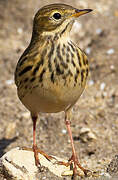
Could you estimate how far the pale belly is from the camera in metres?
5.08

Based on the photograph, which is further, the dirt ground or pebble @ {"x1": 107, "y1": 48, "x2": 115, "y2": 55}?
pebble @ {"x1": 107, "y1": 48, "x2": 115, "y2": 55}

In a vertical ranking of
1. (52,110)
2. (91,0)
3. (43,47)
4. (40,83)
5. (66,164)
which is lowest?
(66,164)

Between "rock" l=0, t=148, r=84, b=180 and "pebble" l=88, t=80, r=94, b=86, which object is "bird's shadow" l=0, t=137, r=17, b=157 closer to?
"rock" l=0, t=148, r=84, b=180

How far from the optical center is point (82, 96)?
25.7 feet

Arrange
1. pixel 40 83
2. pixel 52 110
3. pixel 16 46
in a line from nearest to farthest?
1. pixel 40 83
2. pixel 52 110
3. pixel 16 46

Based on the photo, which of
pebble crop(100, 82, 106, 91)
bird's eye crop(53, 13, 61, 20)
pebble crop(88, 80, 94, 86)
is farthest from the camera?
pebble crop(88, 80, 94, 86)

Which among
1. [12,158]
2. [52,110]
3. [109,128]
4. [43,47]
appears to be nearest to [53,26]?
[43,47]

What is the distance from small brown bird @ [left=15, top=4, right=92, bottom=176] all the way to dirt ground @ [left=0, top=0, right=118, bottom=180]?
0.98 m

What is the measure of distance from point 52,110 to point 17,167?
0.82 meters

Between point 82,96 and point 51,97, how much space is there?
2.76m

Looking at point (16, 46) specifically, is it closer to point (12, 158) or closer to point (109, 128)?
point (109, 128)

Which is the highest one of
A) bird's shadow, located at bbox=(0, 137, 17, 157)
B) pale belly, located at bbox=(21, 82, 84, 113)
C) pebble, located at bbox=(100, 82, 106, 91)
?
pale belly, located at bbox=(21, 82, 84, 113)

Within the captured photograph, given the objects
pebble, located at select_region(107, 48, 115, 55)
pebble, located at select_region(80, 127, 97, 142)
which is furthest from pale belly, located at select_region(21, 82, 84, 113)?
pebble, located at select_region(107, 48, 115, 55)

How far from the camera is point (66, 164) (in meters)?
5.50
